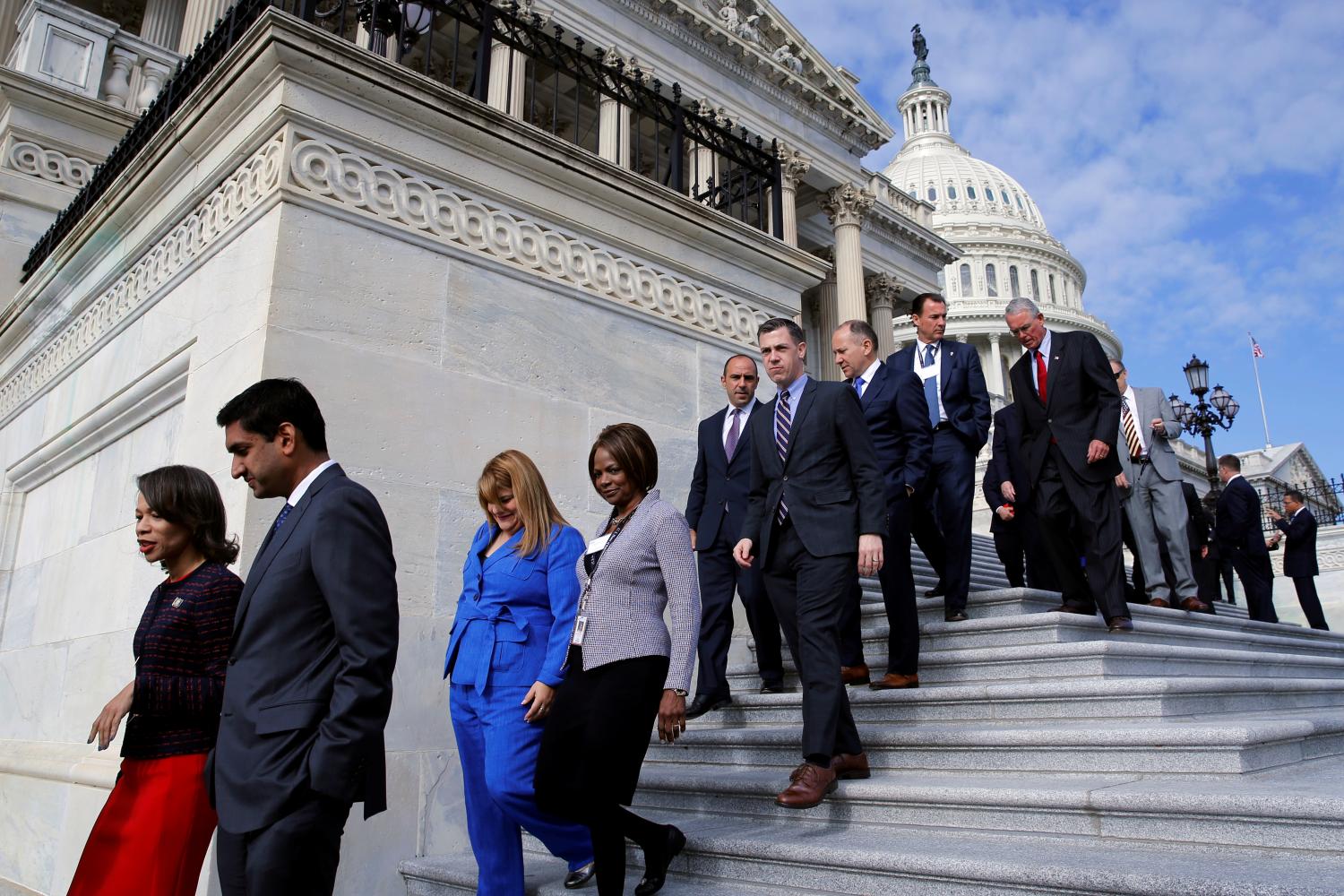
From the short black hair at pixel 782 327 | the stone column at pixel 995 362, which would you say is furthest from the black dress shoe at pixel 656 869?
the stone column at pixel 995 362

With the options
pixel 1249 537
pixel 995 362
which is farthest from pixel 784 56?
pixel 995 362

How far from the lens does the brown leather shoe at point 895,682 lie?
505cm

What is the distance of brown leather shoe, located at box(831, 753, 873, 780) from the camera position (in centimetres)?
407

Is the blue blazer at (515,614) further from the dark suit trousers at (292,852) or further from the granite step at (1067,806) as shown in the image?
the granite step at (1067,806)

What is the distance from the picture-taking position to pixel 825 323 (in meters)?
35.0

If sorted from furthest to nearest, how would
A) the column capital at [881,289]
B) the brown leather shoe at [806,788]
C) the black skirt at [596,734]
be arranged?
the column capital at [881,289]
the brown leather shoe at [806,788]
the black skirt at [596,734]

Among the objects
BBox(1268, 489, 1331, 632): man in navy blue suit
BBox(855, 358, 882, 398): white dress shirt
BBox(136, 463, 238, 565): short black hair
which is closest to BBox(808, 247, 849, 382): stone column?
BBox(1268, 489, 1331, 632): man in navy blue suit

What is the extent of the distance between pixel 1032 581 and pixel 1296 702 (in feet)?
9.17

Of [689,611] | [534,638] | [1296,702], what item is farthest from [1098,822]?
[1296,702]

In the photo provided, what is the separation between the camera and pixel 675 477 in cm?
643

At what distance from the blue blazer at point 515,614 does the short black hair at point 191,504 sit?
36.4 inches

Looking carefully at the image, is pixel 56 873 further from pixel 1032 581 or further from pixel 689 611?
pixel 1032 581

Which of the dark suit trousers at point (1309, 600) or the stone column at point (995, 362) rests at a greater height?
the stone column at point (995, 362)

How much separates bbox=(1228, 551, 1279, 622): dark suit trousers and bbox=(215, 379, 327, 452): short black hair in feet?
36.0
